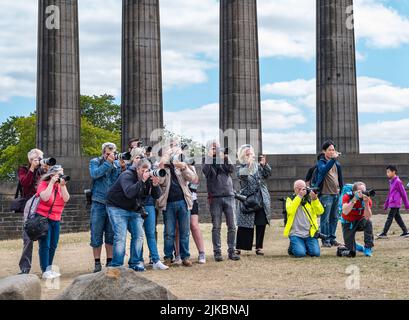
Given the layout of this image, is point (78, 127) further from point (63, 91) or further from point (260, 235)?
point (260, 235)

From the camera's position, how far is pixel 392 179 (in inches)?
1074

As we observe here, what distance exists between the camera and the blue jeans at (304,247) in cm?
2050

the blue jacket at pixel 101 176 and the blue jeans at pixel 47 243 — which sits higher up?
the blue jacket at pixel 101 176

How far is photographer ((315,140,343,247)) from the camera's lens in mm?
22094

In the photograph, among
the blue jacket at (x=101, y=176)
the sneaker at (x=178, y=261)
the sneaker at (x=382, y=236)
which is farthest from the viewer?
the sneaker at (x=382, y=236)

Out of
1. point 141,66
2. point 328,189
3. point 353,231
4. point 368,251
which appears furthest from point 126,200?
point 141,66

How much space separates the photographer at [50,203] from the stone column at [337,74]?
1092 inches

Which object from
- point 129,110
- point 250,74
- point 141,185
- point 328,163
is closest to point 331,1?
point 250,74

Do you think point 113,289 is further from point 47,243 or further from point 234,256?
point 234,256

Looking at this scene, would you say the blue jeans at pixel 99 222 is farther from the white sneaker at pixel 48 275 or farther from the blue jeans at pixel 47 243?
the white sneaker at pixel 48 275

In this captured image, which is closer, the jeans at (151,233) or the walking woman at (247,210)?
the jeans at (151,233)

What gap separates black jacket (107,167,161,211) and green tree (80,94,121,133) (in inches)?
3277

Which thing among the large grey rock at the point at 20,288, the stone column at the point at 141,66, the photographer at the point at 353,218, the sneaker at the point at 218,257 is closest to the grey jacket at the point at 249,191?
the sneaker at the point at 218,257

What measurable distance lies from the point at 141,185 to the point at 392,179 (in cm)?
1228
